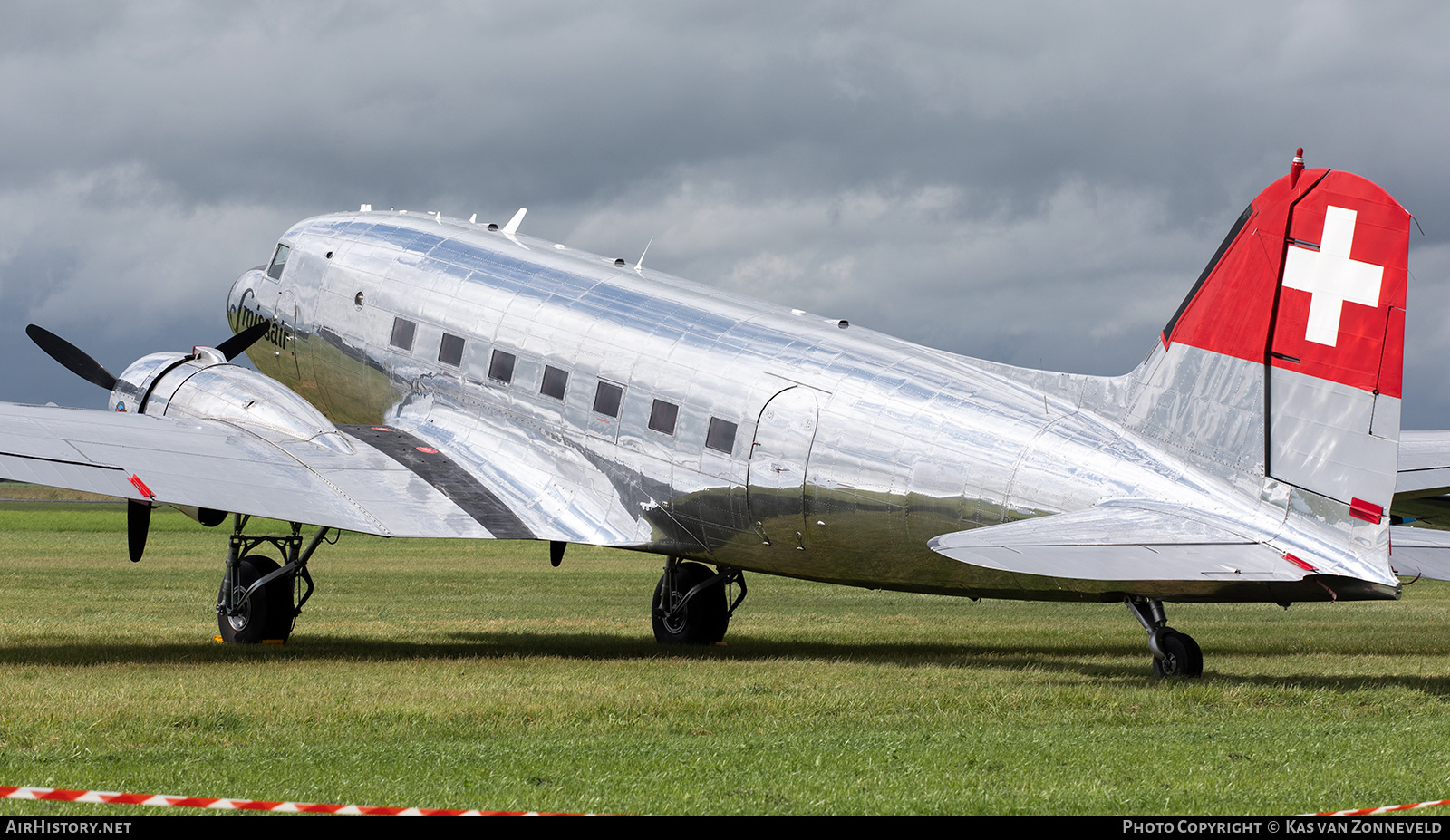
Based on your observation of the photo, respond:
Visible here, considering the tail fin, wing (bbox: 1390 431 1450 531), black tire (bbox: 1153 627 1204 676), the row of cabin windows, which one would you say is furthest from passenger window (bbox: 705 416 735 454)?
wing (bbox: 1390 431 1450 531)

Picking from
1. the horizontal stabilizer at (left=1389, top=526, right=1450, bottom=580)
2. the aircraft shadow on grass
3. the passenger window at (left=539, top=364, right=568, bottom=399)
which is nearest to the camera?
the horizontal stabilizer at (left=1389, top=526, right=1450, bottom=580)

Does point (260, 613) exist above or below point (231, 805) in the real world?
below

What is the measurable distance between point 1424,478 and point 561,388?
1052 cm

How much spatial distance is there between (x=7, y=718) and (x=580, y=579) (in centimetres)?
2392

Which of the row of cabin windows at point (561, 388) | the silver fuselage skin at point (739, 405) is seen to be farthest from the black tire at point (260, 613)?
the row of cabin windows at point (561, 388)

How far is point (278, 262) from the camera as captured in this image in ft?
69.3

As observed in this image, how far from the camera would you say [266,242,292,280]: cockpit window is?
68.8 ft

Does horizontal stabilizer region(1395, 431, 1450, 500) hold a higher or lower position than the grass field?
higher

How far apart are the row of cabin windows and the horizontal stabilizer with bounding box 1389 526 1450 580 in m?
6.76

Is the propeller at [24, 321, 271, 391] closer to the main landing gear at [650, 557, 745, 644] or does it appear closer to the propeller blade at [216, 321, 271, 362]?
the propeller blade at [216, 321, 271, 362]

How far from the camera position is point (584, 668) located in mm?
15117

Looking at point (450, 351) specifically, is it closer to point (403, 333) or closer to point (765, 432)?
point (403, 333)

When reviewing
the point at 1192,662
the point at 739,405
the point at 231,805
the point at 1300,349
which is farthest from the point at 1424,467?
the point at 231,805

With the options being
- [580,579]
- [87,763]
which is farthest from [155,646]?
[580,579]
